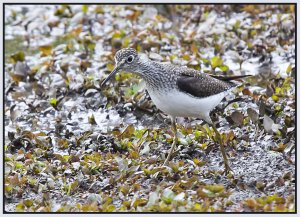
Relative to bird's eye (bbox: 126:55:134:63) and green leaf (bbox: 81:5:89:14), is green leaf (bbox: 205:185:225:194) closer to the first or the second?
bird's eye (bbox: 126:55:134:63)

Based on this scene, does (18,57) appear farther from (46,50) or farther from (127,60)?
(127,60)

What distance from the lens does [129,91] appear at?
10.3 m

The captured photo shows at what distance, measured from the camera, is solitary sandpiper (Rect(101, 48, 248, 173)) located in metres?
7.83

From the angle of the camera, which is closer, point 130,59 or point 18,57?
point 130,59

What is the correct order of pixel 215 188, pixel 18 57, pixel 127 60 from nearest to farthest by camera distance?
pixel 215 188
pixel 127 60
pixel 18 57

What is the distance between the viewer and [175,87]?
7.88 metres

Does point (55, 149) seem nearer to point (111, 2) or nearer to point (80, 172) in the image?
point (80, 172)

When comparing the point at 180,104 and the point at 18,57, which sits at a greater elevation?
the point at 180,104

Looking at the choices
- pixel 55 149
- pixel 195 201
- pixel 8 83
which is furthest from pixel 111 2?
pixel 195 201

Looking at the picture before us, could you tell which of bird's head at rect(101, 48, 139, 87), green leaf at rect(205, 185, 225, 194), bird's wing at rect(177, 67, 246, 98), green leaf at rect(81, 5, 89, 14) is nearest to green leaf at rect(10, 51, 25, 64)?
green leaf at rect(81, 5, 89, 14)

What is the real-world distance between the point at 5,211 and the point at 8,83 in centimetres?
423

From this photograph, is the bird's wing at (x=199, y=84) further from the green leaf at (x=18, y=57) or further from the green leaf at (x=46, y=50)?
the green leaf at (x=18, y=57)

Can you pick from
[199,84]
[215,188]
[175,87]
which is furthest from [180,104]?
[215,188]

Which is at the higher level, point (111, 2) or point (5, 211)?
point (111, 2)
